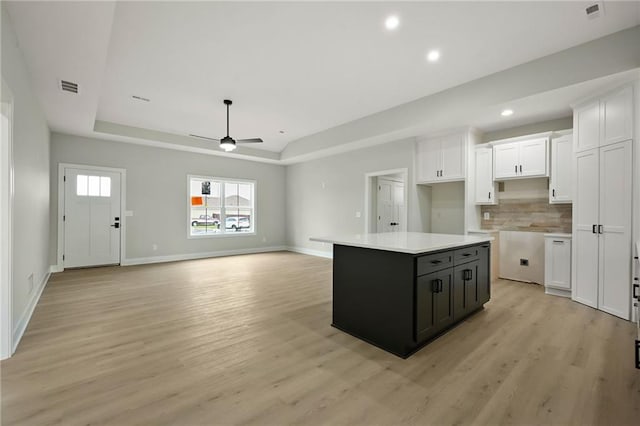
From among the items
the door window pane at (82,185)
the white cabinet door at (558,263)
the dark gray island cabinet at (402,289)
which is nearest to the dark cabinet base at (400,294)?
the dark gray island cabinet at (402,289)

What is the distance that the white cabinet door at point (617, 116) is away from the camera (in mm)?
3266

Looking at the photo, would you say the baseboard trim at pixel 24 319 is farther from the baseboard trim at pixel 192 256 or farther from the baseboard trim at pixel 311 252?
the baseboard trim at pixel 311 252

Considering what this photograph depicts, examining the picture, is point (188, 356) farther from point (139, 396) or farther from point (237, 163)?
point (237, 163)

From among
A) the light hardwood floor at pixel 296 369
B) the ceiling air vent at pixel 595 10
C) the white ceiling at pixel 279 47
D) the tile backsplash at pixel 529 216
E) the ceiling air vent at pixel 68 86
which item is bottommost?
the light hardwood floor at pixel 296 369

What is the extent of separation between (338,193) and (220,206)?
330cm

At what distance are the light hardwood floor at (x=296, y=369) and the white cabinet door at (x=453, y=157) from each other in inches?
97.7

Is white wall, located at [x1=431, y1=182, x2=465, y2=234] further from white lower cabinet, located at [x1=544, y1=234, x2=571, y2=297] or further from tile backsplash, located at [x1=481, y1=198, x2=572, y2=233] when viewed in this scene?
→ white lower cabinet, located at [x1=544, y1=234, x2=571, y2=297]

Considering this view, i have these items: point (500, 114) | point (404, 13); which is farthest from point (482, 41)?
point (500, 114)

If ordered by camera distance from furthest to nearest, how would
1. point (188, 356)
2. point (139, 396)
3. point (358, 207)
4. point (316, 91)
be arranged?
point (358, 207)
point (316, 91)
point (188, 356)
point (139, 396)

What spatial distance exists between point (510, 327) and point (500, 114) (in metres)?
3.19

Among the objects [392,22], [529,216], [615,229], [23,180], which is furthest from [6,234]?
[529,216]

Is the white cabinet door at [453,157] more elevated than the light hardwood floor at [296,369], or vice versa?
the white cabinet door at [453,157]

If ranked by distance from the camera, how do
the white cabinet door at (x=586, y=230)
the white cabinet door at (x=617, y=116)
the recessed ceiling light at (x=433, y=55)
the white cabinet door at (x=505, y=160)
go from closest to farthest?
the white cabinet door at (x=617, y=116) → the recessed ceiling light at (x=433, y=55) → the white cabinet door at (x=586, y=230) → the white cabinet door at (x=505, y=160)

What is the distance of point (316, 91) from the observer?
4555 mm
